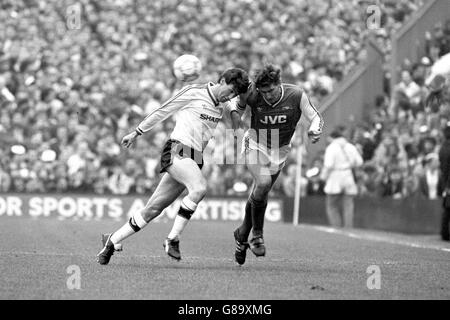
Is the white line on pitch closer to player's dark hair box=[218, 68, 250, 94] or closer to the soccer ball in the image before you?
player's dark hair box=[218, 68, 250, 94]

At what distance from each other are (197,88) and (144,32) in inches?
897

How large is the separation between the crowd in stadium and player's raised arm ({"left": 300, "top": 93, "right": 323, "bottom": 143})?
1209 cm

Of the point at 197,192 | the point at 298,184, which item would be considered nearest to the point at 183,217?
the point at 197,192

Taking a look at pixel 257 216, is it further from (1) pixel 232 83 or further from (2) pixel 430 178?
(2) pixel 430 178

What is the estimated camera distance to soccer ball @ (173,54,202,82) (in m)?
12.7

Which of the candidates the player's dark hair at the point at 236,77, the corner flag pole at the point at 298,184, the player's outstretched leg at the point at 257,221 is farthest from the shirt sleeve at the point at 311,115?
the corner flag pole at the point at 298,184

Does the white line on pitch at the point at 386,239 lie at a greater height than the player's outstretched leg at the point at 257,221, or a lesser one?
lesser

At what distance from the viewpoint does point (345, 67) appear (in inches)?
1297

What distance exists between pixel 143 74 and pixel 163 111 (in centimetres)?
→ 2047

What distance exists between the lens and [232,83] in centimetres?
1274

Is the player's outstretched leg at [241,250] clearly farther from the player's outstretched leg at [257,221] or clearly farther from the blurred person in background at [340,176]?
the blurred person in background at [340,176]

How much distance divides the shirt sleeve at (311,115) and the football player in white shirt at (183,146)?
0.81 m

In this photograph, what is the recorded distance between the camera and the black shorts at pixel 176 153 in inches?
501

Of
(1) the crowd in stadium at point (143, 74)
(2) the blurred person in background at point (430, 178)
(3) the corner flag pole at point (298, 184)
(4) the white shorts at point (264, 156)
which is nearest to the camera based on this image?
(4) the white shorts at point (264, 156)
